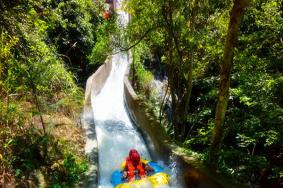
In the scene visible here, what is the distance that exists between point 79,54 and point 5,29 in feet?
39.2

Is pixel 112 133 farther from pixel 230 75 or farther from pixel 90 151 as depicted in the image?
pixel 230 75

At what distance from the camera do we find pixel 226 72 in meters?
6.49

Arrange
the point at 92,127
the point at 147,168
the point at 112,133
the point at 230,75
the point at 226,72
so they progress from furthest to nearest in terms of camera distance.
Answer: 1. the point at 112,133
2. the point at 92,127
3. the point at 147,168
4. the point at 230,75
5. the point at 226,72

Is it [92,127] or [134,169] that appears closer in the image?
[134,169]

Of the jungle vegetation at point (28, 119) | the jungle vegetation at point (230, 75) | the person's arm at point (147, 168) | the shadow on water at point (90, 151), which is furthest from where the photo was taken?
the person's arm at point (147, 168)

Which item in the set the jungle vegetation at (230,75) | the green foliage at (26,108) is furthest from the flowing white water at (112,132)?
the jungle vegetation at (230,75)

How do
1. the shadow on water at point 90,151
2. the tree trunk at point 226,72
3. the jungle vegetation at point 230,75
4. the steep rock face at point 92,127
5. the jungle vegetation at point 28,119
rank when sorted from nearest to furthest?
the tree trunk at point 226,72 → the jungle vegetation at point 28,119 → the jungle vegetation at point 230,75 → the shadow on water at point 90,151 → the steep rock face at point 92,127

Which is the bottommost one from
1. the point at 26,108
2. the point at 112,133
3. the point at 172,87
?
the point at 112,133

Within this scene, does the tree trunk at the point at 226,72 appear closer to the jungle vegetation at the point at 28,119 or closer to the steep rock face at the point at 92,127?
the steep rock face at the point at 92,127

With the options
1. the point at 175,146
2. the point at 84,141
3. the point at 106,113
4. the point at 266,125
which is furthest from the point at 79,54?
the point at 266,125

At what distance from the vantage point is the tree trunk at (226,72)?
5.99 m

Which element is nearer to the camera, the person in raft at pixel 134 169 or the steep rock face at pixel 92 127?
the steep rock face at pixel 92 127

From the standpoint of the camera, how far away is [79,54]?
18969mm

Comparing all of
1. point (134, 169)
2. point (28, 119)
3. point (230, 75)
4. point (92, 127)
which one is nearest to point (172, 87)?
point (92, 127)
